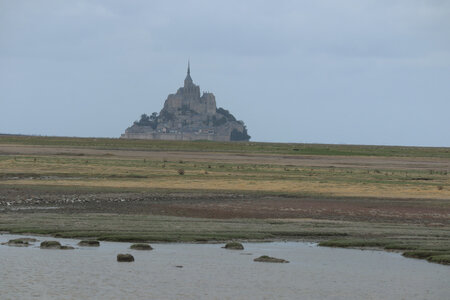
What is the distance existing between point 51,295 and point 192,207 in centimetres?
2043

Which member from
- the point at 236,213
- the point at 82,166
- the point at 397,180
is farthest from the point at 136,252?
the point at 82,166

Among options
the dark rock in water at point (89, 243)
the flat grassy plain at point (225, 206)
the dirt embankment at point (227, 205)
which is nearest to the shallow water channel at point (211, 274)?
the dark rock in water at point (89, 243)

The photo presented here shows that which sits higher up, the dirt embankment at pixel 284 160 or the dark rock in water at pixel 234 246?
the dirt embankment at pixel 284 160

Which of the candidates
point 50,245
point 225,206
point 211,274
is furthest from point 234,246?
point 225,206

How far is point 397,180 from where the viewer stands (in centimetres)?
5838

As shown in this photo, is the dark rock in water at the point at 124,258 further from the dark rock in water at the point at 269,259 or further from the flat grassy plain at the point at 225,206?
the flat grassy plain at the point at 225,206

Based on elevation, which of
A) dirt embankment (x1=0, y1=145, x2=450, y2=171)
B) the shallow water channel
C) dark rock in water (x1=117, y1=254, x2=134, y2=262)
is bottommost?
the shallow water channel

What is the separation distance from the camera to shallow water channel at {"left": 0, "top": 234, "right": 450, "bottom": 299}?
16.3 metres

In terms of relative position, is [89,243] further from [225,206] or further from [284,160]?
[284,160]

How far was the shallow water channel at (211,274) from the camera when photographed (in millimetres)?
16297

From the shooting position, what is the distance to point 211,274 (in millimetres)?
18625

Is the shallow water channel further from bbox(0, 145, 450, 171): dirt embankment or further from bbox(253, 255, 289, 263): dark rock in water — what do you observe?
bbox(0, 145, 450, 171): dirt embankment

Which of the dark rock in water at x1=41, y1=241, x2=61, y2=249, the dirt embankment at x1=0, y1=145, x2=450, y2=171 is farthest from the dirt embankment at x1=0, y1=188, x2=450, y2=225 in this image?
the dirt embankment at x1=0, y1=145, x2=450, y2=171

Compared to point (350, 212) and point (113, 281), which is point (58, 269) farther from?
point (350, 212)
